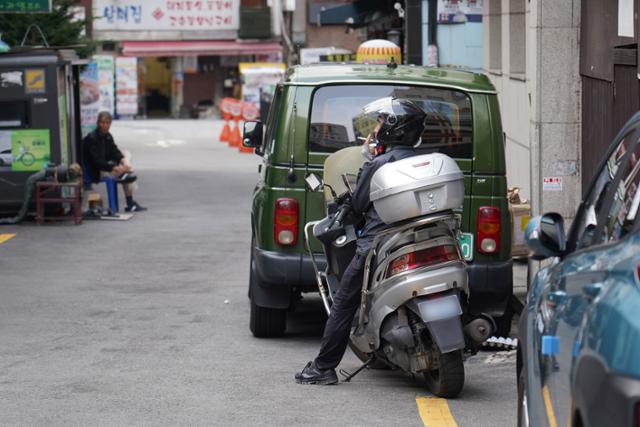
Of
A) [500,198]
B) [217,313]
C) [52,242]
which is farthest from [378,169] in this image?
[52,242]

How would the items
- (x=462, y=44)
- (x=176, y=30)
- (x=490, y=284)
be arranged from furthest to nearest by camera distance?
(x=176, y=30) < (x=462, y=44) < (x=490, y=284)

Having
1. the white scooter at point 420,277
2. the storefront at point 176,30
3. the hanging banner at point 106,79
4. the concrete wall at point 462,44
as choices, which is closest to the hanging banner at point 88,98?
the concrete wall at point 462,44

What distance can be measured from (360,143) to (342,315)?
6.12 ft

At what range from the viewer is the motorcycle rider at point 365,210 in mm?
8070

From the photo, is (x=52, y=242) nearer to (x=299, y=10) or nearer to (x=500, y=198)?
(x=500, y=198)

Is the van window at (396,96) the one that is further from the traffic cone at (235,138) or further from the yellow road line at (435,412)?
the traffic cone at (235,138)

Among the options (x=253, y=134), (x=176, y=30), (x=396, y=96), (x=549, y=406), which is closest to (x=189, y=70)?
(x=176, y=30)

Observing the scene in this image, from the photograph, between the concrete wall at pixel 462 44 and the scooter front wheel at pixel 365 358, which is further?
the concrete wall at pixel 462 44

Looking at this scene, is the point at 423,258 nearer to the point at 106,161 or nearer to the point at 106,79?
the point at 106,161

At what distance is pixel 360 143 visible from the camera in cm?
978

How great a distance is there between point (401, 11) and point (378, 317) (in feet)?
59.6

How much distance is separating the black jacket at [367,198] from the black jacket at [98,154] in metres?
14.6

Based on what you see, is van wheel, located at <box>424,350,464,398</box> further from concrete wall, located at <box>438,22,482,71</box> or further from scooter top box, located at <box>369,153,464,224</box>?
concrete wall, located at <box>438,22,482,71</box>

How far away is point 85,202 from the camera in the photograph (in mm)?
23453
